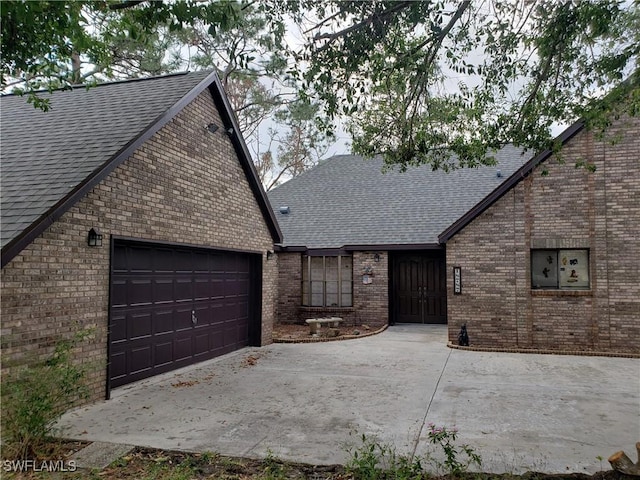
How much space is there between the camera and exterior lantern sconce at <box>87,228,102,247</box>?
257 inches

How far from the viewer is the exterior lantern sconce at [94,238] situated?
21.5 ft

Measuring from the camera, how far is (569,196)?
36.0 ft

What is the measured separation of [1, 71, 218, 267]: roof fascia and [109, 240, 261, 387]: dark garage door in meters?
1.34

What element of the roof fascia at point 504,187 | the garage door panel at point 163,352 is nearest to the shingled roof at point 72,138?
the garage door panel at point 163,352

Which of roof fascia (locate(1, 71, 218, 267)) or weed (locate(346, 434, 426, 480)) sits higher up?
roof fascia (locate(1, 71, 218, 267))

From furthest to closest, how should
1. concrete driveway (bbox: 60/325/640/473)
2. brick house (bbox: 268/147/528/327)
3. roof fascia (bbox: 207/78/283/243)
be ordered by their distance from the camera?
brick house (bbox: 268/147/528/327) < roof fascia (bbox: 207/78/283/243) < concrete driveway (bbox: 60/325/640/473)

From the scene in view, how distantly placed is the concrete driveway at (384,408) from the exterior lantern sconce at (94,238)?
89.7 inches

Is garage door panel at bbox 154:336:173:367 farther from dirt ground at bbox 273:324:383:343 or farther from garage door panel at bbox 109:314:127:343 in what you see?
dirt ground at bbox 273:324:383:343

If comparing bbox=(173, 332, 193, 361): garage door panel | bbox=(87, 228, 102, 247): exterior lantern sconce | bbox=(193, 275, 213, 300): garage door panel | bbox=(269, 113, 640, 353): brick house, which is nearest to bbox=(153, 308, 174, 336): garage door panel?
bbox=(173, 332, 193, 361): garage door panel

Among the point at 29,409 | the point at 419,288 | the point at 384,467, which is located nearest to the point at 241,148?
the point at 29,409

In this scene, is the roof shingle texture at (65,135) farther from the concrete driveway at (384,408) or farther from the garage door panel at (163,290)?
the concrete driveway at (384,408)

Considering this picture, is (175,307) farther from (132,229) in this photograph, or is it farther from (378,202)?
(378,202)

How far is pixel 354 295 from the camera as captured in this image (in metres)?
15.5

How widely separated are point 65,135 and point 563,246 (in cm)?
1082
